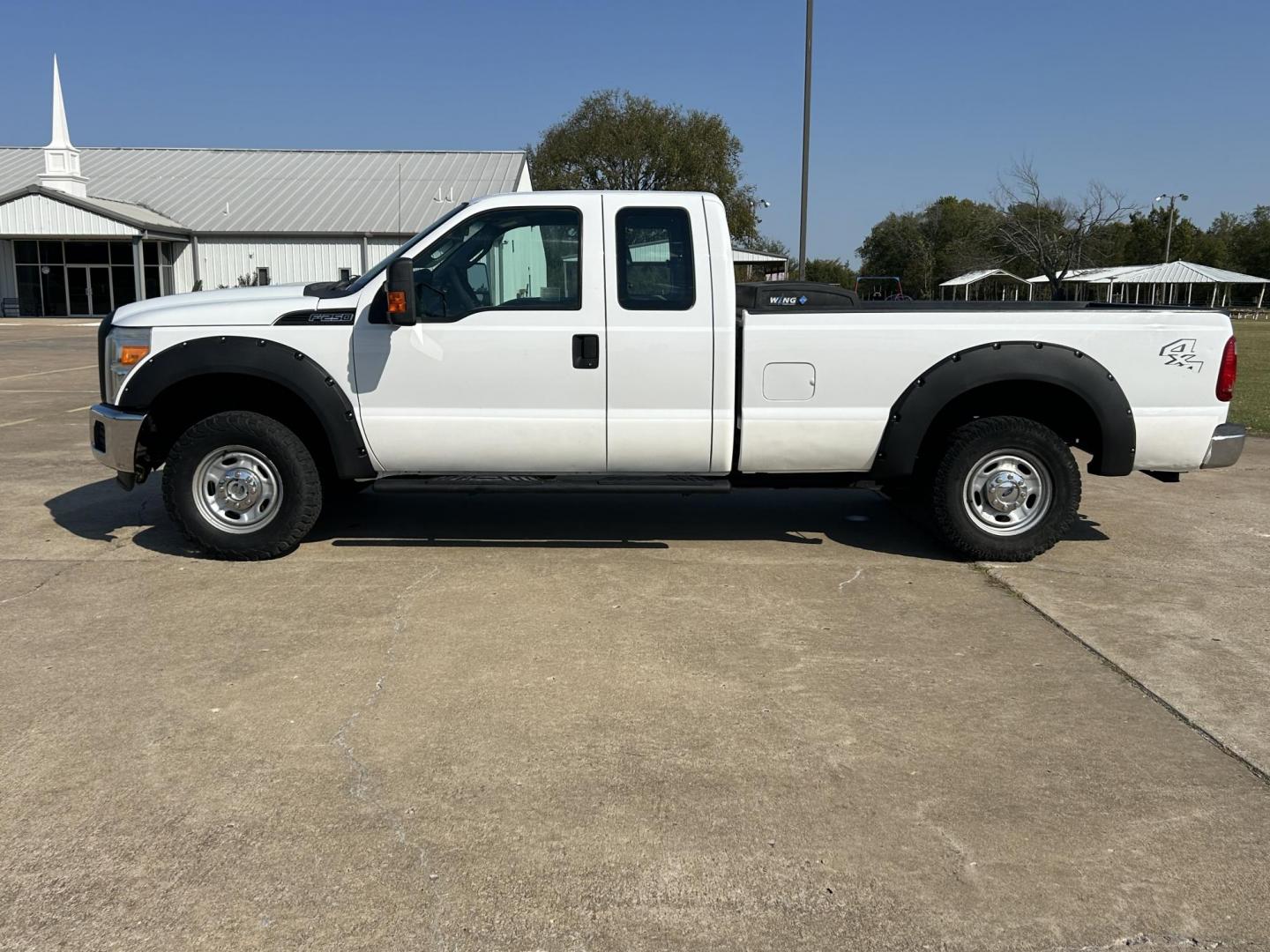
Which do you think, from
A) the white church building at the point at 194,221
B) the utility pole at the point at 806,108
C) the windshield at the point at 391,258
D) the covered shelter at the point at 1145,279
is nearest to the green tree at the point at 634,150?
the white church building at the point at 194,221

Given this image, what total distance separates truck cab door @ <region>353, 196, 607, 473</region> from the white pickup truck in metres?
0.01

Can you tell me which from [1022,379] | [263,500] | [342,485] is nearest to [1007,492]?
[1022,379]

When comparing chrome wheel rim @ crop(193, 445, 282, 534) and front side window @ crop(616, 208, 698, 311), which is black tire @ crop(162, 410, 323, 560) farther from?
front side window @ crop(616, 208, 698, 311)

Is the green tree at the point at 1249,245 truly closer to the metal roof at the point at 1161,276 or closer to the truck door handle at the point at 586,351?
the metal roof at the point at 1161,276

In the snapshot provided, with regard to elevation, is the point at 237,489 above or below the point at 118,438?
below

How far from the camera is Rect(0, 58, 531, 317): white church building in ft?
134

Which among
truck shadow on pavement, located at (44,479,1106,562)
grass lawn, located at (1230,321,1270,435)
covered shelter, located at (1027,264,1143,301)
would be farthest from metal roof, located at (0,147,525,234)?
truck shadow on pavement, located at (44,479,1106,562)

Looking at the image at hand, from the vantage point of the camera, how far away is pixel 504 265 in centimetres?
614

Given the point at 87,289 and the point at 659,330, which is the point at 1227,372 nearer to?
the point at 659,330

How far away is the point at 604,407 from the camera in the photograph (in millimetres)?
6121

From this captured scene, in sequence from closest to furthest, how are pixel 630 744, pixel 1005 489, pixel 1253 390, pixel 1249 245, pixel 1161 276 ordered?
pixel 630 744
pixel 1005 489
pixel 1253 390
pixel 1161 276
pixel 1249 245

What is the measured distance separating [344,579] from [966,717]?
342 cm

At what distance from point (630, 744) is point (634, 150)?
162 ft

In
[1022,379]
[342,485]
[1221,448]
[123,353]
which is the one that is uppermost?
[123,353]
